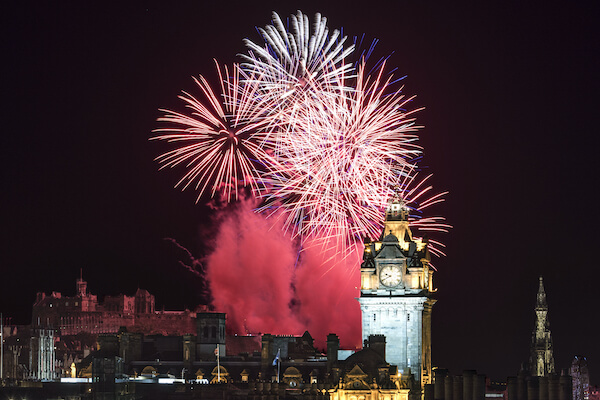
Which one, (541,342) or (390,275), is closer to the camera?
(390,275)

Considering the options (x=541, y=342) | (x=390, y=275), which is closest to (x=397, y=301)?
(x=390, y=275)

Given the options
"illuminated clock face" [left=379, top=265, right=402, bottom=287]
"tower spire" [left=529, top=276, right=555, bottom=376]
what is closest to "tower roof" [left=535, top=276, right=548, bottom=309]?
"tower spire" [left=529, top=276, right=555, bottom=376]

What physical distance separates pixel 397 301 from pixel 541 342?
128 feet

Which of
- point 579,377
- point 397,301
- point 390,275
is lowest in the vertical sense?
point 579,377

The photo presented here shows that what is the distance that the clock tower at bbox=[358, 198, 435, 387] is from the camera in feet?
500

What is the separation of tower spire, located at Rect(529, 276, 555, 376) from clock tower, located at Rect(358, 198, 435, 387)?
32.8 meters

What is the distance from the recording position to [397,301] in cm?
15288

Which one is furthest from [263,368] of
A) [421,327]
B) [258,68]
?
[258,68]

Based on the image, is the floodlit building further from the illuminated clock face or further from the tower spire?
the illuminated clock face

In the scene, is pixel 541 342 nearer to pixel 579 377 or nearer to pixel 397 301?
pixel 579 377

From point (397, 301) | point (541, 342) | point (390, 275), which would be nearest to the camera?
point (397, 301)

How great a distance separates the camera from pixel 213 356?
164 meters

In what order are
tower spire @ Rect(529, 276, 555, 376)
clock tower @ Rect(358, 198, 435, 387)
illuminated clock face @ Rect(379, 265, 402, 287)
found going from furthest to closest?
tower spire @ Rect(529, 276, 555, 376), illuminated clock face @ Rect(379, 265, 402, 287), clock tower @ Rect(358, 198, 435, 387)

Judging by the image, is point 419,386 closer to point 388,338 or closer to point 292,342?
point 388,338
